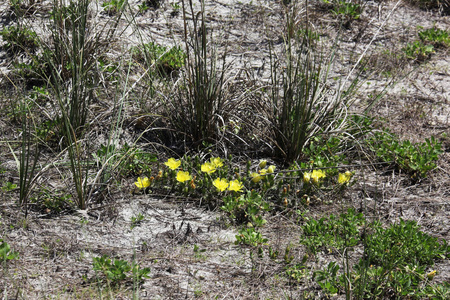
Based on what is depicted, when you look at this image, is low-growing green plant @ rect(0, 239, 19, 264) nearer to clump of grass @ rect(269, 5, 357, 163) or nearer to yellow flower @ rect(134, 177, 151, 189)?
yellow flower @ rect(134, 177, 151, 189)

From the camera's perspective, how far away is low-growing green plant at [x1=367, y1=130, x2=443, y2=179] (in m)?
3.77

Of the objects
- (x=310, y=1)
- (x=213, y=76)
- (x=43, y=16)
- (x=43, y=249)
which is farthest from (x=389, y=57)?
(x=43, y=249)

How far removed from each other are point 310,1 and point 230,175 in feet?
11.6

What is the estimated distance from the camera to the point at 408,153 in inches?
151

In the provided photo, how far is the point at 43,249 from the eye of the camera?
9.64 ft

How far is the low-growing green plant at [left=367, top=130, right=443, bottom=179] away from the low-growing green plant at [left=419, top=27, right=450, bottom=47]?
2.13m

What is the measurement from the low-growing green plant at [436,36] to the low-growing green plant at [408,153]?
2135mm

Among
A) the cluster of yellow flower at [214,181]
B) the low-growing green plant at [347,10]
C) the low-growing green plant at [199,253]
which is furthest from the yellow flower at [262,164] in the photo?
the low-growing green plant at [347,10]

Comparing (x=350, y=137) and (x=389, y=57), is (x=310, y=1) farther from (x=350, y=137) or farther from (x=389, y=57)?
(x=350, y=137)

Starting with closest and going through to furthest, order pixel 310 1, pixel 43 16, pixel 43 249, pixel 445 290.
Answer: pixel 445 290
pixel 43 249
pixel 43 16
pixel 310 1

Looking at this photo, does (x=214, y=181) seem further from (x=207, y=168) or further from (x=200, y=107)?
(x=200, y=107)

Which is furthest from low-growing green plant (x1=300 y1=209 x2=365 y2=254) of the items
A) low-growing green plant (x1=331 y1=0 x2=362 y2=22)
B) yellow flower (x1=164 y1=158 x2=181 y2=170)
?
low-growing green plant (x1=331 y1=0 x2=362 y2=22)

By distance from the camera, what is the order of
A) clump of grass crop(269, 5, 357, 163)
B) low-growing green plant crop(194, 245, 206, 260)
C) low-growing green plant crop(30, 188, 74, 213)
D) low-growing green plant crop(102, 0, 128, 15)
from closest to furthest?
low-growing green plant crop(194, 245, 206, 260) < low-growing green plant crop(30, 188, 74, 213) < clump of grass crop(269, 5, 357, 163) < low-growing green plant crop(102, 0, 128, 15)

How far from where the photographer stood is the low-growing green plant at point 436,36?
564 cm
